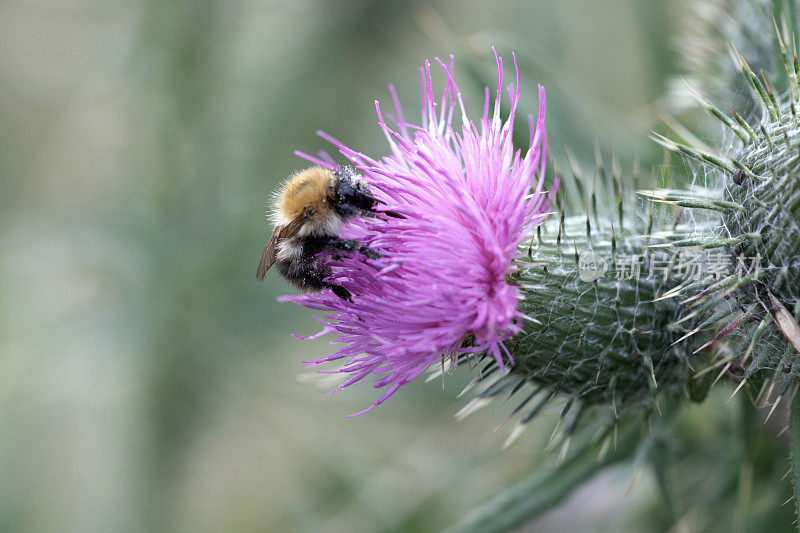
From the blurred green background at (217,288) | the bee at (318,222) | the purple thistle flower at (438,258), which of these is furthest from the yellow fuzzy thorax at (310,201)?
the blurred green background at (217,288)

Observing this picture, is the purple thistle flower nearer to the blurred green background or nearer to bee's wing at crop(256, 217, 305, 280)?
bee's wing at crop(256, 217, 305, 280)

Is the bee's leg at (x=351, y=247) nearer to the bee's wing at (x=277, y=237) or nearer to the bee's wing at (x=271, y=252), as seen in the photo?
the bee's wing at (x=277, y=237)

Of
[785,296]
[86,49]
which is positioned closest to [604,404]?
[785,296]

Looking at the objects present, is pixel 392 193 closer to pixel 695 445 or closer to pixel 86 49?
pixel 695 445

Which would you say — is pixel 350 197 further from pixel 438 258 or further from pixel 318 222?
pixel 438 258

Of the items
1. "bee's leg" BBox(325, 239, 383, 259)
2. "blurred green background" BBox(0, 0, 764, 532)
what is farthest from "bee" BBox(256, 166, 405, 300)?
"blurred green background" BBox(0, 0, 764, 532)

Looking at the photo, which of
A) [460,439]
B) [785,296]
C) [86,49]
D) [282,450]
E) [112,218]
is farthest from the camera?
[282,450]

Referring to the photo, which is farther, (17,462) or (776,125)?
(17,462)
